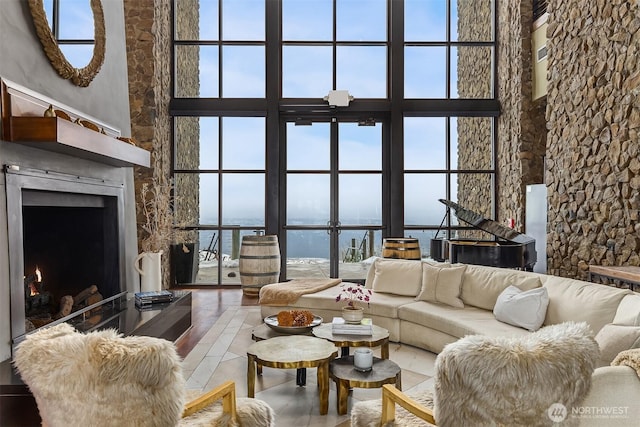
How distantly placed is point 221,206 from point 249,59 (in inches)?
94.8

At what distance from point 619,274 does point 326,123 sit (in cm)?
457

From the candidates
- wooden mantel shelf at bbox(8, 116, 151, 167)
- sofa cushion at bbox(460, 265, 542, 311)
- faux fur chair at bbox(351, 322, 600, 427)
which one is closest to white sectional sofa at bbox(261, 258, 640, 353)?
sofa cushion at bbox(460, 265, 542, 311)

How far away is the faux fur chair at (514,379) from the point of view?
4.83 feet

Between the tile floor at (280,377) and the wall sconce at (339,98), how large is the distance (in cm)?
389

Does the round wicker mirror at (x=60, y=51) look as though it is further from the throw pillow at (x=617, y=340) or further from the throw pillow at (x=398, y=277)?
the throw pillow at (x=617, y=340)

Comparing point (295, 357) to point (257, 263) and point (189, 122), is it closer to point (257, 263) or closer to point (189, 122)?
point (257, 263)

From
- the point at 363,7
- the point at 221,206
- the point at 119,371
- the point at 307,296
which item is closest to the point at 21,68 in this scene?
the point at 119,371

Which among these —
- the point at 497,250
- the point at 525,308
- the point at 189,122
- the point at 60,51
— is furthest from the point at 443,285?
the point at 189,122

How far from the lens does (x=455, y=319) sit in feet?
11.8

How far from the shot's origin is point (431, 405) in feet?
6.47

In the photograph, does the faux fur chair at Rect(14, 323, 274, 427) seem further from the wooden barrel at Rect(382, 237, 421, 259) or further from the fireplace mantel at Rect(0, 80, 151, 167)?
the wooden barrel at Rect(382, 237, 421, 259)

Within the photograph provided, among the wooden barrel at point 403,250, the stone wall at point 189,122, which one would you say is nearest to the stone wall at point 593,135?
the wooden barrel at point 403,250

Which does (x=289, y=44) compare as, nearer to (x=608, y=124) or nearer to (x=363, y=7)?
(x=363, y=7)

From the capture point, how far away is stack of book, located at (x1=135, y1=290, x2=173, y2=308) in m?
4.05
